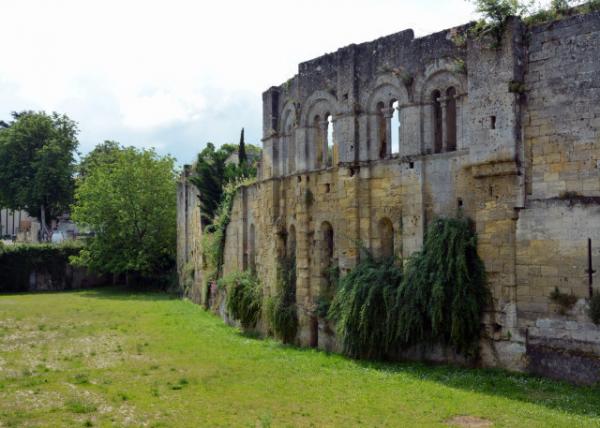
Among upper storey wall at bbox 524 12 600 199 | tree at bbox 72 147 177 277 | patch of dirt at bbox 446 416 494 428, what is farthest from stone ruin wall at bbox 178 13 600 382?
tree at bbox 72 147 177 277

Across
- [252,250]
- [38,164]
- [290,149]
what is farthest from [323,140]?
[38,164]

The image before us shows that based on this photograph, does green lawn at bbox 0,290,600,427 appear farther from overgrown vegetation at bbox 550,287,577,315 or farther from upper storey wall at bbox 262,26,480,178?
upper storey wall at bbox 262,26,480,178

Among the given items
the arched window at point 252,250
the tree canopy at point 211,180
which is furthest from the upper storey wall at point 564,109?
the tree canopy at point 211,180

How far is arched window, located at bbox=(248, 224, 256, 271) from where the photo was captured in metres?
21.4

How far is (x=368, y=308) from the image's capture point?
47.0 feet

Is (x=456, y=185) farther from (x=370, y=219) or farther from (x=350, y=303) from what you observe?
(x=350, y=303)

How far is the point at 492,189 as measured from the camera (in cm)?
1307

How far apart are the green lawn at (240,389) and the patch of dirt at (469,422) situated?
2.5 inches

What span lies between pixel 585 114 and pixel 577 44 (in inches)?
57.9

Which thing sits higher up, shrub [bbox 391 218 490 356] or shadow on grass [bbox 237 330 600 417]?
shrub [bbox 391 218 490 356]

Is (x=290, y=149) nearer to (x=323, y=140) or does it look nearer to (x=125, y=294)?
(x=323, y=140)

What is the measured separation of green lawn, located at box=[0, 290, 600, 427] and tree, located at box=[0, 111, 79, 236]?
27.6 m

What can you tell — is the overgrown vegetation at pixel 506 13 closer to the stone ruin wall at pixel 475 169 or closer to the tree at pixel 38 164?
the stone ruin wall at pixel 475 169

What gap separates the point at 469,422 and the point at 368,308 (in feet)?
15.4
